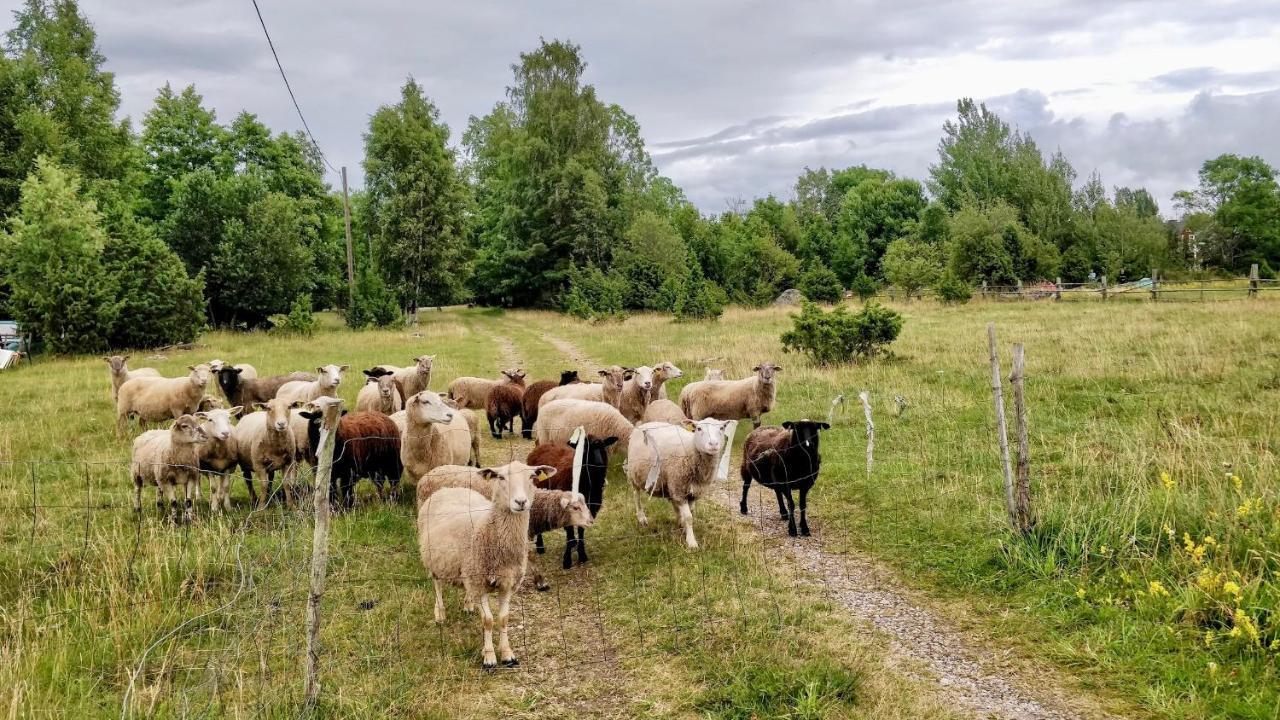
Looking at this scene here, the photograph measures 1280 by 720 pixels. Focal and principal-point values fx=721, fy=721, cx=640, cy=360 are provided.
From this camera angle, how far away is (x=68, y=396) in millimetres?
17234

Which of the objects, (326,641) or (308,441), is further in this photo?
(308,441)

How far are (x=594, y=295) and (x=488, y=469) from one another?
125 feet

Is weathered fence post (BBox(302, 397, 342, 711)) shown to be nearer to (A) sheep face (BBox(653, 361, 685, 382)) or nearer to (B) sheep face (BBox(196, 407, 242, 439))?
(B) sheep face (BBox(196, 407, 242, 439))

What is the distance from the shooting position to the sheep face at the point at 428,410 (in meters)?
8.81

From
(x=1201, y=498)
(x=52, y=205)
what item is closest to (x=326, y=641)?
(x=1201, y=498)

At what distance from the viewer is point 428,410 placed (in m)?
8.90

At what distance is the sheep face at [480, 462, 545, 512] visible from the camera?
568cm

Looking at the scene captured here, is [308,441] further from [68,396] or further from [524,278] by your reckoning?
[524,278]

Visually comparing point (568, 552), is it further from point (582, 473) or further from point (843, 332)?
point (843, 332)

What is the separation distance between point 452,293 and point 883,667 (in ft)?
134

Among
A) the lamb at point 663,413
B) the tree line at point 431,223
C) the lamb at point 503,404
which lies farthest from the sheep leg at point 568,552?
the tree line at point 431,223

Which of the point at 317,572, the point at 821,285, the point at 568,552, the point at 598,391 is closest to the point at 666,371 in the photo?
the point at 598,391

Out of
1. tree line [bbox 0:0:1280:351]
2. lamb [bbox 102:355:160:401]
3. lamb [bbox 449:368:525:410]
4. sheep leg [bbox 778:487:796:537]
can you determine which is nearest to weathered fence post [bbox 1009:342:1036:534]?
sheep leg [bbox 778:487:796:537]

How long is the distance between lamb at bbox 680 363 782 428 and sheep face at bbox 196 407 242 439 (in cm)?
726
